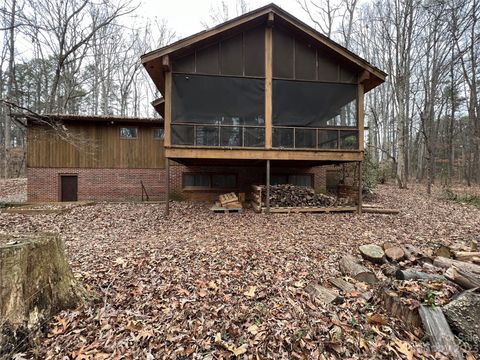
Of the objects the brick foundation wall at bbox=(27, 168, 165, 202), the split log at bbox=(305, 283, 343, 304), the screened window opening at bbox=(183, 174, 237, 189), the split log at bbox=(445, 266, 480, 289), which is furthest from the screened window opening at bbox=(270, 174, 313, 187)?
the split log at bbox=(445, 266, 480, 289)

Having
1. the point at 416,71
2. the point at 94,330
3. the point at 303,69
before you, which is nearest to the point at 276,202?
the point at 303,69

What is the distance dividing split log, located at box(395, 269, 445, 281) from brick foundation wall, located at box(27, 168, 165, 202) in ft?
37.5

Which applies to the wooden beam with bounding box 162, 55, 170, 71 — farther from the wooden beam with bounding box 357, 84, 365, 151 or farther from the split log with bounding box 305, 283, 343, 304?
the split log with bounding box 305, 283, 343, 304

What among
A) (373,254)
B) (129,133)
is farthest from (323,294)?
(129,133)

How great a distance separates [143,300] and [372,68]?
10.0 m

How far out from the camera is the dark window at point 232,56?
8.52 meters

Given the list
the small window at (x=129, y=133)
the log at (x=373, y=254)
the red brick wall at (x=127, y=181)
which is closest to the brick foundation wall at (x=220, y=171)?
the red brick wall at (x=127, y=181)

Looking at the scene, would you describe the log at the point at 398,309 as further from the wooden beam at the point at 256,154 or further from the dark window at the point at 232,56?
the dark window at the point at 232,56

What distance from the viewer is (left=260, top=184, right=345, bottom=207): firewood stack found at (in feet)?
29.8

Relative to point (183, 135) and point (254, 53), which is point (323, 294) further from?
point (254, 53)

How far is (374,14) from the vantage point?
19828mm

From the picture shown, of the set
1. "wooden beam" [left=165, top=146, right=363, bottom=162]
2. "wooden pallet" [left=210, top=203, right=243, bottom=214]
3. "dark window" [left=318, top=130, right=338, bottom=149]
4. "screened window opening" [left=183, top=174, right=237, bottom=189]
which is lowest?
"wooden pallet" [left=210, top=203, right=243, bottom=214]

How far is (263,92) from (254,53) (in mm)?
1521

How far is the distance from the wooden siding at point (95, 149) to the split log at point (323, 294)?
11.2 metres
